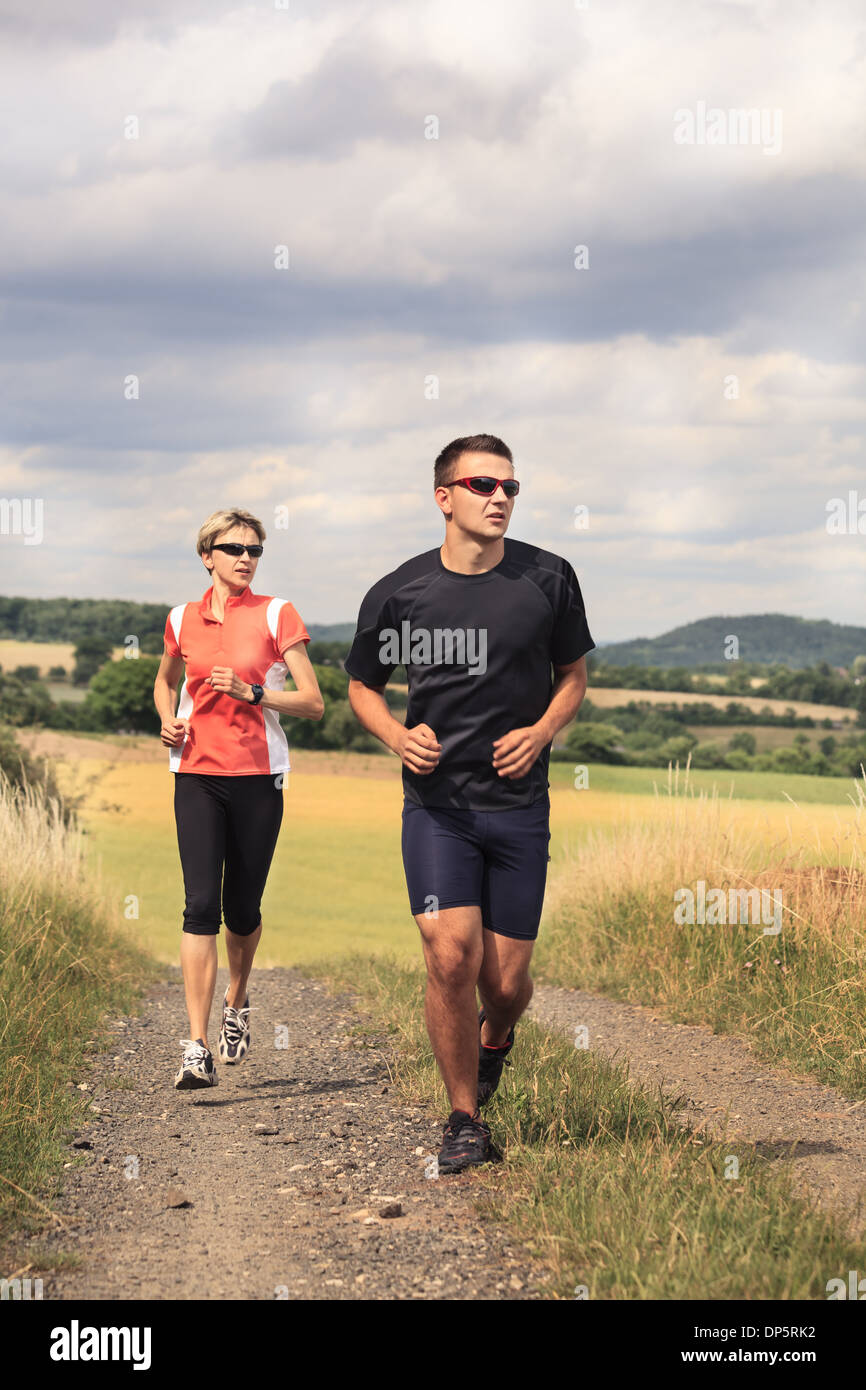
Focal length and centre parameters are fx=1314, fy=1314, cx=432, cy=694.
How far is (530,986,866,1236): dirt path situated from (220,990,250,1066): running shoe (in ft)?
6.44

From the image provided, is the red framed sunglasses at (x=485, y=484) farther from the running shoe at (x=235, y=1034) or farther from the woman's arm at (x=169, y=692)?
the running shoe at (x=235, y=1034)

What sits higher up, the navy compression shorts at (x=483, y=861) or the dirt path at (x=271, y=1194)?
the navy compression shorts at (x=483, y=861)

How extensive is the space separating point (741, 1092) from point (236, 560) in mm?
3833

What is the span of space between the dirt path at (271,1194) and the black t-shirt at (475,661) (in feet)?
4.85

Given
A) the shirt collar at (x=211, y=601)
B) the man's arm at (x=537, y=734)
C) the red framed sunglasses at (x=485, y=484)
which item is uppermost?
the red framed sunglasses at (x=485, y=484)

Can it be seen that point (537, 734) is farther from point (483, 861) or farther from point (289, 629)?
point (289, 629)

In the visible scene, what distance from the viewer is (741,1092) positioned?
6.91 meters

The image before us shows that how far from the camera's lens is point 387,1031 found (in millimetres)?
8242

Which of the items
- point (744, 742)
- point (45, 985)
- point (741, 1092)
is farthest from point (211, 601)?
point (744, 742)

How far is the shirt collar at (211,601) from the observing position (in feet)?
22.2

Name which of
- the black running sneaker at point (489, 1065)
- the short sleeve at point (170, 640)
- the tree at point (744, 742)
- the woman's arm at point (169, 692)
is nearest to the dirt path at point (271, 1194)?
the black running sneaker at point (489, 1065)
